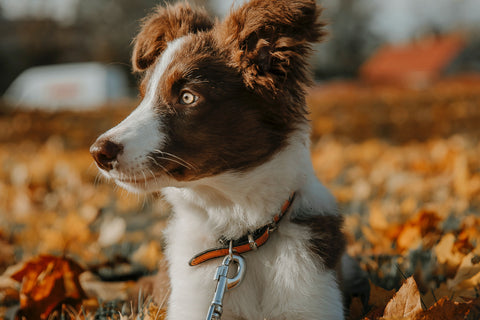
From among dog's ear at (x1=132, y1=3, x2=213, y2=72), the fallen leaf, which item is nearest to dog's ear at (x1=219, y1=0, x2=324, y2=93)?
dog's ear at (x1=132, y1=3, x2=213, y2=72)

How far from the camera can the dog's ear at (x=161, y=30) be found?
2.62 m

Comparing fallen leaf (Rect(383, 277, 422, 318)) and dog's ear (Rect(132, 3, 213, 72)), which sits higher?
dog's ear (Rect(132, 3, 213, 72))

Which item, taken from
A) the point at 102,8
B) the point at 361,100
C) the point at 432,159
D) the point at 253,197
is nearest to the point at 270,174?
the point at 253,197

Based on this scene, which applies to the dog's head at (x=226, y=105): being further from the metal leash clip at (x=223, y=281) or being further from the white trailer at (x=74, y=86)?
the white trailer at (x=74, y=86)

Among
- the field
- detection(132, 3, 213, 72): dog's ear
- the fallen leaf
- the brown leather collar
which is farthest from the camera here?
detection(132, 3, 213, 72): dog's ear

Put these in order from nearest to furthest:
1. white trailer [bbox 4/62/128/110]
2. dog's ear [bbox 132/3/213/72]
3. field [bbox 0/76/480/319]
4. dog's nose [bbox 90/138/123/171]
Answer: dog's nose [bbox 90/138/123/171]
field [bbox 0/76/480/319]
dog's ear [bbox 132/3/213/72]
white trailer [bbox 4/62/128/110]

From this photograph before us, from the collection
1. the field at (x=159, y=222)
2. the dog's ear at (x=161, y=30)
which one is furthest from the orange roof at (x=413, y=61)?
the dog's ear at (x=161, y=30)

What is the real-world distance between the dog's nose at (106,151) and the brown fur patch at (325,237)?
903mm

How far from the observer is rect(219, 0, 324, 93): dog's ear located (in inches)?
80.0

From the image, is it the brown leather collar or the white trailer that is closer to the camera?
the brown leather collar

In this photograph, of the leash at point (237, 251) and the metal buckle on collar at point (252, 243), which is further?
the metal buckle on collar at point (252, 243)

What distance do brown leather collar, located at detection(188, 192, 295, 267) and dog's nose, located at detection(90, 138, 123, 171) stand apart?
61 cm

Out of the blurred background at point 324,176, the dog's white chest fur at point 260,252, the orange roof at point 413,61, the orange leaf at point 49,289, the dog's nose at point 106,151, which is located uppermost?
the dog's nose at point 106,151

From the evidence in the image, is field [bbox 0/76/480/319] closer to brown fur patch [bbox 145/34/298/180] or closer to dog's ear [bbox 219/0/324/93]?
dog's ear [bbox 219/0/324/93]
